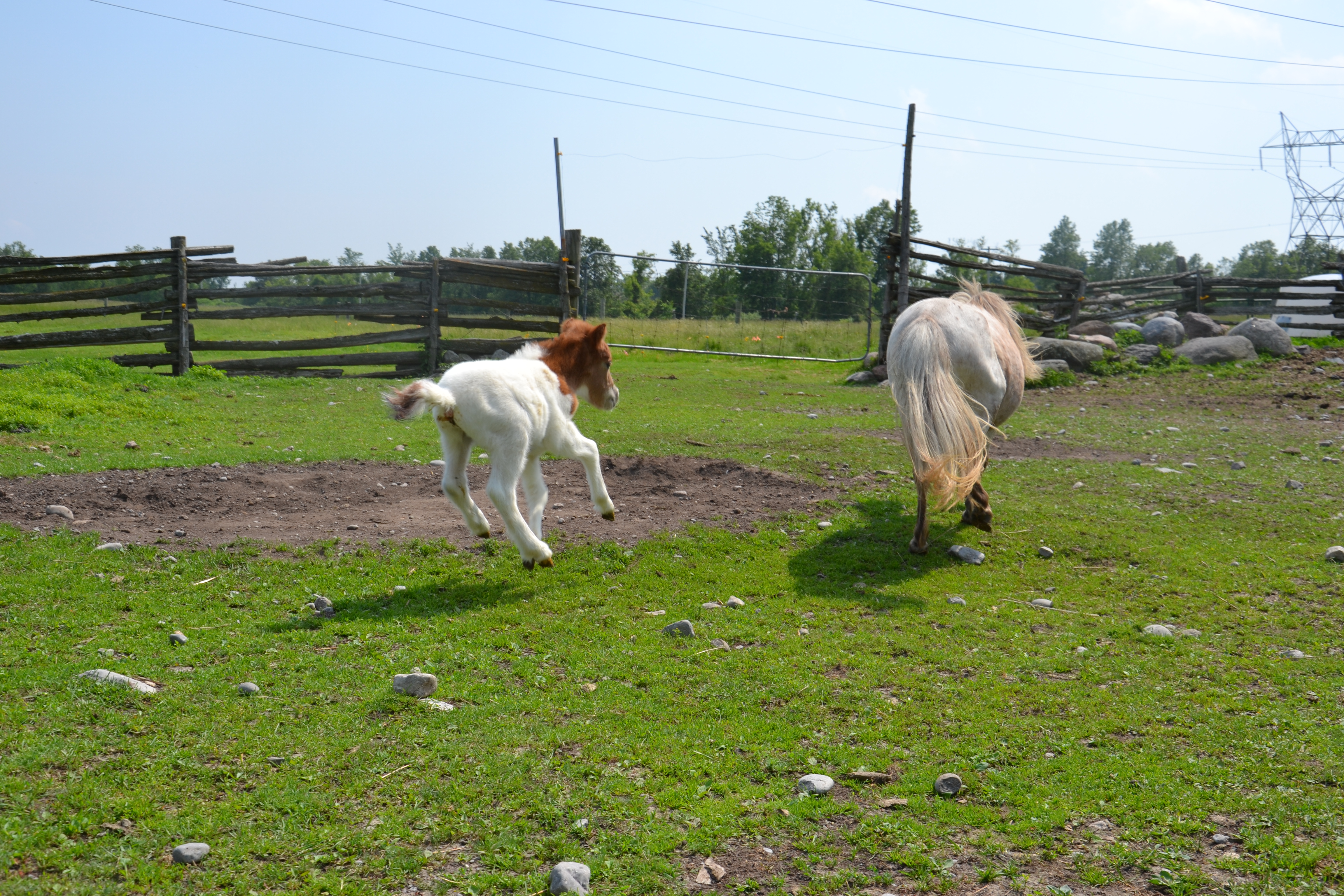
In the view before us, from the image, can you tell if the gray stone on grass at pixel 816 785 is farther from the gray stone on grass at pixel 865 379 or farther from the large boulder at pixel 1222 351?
the large boulder at pixel 1222 351

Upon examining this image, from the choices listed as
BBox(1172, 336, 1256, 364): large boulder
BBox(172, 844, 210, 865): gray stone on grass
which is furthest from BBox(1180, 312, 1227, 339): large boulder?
BBox(172, 844, 210, 865): gray stone on grass

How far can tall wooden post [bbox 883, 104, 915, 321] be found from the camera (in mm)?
19359

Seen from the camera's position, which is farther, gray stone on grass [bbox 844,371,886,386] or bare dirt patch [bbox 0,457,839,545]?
gray stone on grass [bbox 844,371,886,386]

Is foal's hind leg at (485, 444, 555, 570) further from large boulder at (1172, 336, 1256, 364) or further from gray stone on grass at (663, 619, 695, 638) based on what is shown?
large boulder at (1172, 336, 1256, 364)

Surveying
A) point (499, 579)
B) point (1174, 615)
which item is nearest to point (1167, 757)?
point (1174, 615)

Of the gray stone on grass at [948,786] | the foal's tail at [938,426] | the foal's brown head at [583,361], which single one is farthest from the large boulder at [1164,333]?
the gray stone on grass at [948,786]

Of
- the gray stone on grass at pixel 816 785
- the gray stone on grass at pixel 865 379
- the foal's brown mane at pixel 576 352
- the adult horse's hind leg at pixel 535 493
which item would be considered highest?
the foal's brown mane at pixel 576 352

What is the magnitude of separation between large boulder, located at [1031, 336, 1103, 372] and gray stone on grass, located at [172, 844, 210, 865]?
17753mm

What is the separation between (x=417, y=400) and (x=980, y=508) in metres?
4.63

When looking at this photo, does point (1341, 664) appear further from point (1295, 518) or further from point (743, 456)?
point (743, 456)

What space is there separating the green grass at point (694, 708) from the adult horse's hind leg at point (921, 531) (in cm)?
15

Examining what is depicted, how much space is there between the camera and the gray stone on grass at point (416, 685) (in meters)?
4.12

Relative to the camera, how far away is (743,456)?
9.64 m

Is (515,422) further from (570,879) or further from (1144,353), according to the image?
(1144,353)
